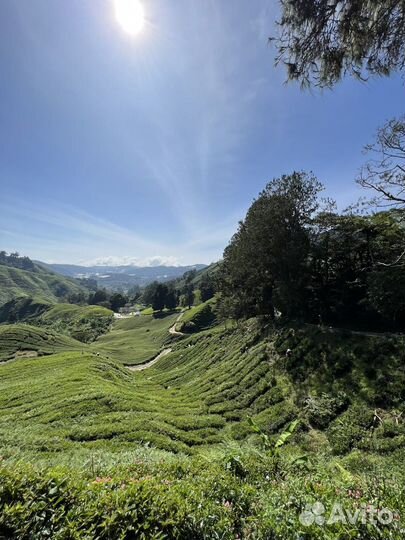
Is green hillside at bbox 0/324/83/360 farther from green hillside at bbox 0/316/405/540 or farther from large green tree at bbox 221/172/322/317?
large green tree at bbox 221/172/322/317

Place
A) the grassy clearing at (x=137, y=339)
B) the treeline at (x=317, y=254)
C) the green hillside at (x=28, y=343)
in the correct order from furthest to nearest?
1. the grassy clearing at (x=137, y=339)
2. the green hillside at (x=28, y=343)
3. the treeline at (x=317, y=254)

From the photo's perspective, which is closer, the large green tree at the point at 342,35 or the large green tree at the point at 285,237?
the large green tree at the point at 342,35

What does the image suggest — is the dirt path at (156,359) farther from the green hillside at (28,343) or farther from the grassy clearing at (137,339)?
the green hillside at (28,343)

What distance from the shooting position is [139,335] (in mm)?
96625

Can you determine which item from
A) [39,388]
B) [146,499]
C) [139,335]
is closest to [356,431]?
[146,499]

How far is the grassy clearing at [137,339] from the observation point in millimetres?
65881

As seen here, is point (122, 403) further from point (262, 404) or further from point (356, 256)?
point (356, 256)

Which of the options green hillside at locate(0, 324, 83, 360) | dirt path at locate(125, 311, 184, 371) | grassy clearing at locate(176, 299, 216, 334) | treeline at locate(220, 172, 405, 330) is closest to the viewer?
treeline at locate(220, 172, 405, 330)

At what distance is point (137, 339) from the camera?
296 feet

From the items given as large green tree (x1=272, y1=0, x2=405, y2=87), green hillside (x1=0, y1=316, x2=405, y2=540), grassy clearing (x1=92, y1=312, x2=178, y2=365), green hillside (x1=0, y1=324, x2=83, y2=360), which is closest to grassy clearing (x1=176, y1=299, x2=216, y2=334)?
grassy clearing (x1=92, y1=312, x2=178, y2=365)

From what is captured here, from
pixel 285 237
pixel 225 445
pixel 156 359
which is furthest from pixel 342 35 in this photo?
pixel 156 359

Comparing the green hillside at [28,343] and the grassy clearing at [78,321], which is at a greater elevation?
the green hillside at [28,343]

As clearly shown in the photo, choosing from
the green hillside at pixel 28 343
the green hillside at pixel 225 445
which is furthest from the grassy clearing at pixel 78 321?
the green hillside at pixel 225 445

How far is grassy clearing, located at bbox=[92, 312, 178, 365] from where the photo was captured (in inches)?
2594
